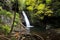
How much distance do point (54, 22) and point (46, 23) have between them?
627mm

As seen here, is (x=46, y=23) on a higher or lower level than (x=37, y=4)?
lower

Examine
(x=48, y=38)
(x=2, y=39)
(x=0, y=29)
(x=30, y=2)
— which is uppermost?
(x=30, y=2)

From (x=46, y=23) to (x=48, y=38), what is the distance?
4.80m

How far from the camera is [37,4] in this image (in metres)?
12.3

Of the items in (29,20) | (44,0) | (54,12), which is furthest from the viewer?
(29,20)

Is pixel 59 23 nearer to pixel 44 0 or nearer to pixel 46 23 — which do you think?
pixel 46 23

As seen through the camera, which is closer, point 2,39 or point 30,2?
point 2,39

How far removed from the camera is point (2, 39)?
4359 millimetres

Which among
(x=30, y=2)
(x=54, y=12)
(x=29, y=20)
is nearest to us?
(x=30, y=2)

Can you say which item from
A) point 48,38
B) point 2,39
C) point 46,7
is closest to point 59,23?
point 46,7

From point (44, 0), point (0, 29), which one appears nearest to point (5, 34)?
point (0, 29)

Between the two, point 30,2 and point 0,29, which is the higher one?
point 30,2

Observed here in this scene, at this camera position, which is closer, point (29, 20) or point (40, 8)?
point (40, 8)

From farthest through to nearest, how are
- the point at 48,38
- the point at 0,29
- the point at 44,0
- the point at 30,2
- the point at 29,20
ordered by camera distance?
the point at 29,20, the point at 44,0, the point at 30,2, the point at 48,38, the point at 0,29
